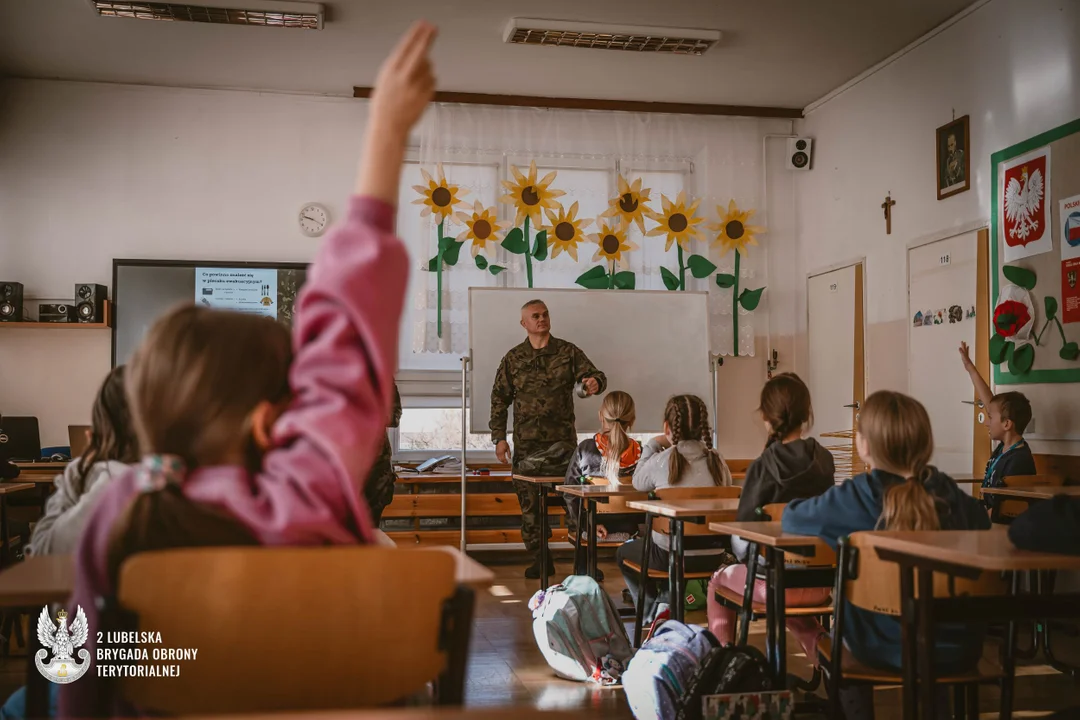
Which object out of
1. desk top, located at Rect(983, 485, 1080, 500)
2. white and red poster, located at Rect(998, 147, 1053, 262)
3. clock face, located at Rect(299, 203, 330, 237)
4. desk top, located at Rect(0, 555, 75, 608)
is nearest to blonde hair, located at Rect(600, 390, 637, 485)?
desk top, located at Rect(983, 485, 1080, 500)

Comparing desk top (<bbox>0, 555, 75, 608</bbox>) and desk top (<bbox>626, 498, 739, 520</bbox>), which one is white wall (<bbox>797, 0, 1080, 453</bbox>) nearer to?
desk top (<bbox>626, 498, 739, 520</bbox>)

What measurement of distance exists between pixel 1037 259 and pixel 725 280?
264 cm

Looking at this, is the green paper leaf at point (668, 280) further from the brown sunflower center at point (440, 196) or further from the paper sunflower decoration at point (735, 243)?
the brown sunflower center at point (440, 196)

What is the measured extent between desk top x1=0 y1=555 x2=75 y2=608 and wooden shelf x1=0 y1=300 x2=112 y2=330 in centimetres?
518

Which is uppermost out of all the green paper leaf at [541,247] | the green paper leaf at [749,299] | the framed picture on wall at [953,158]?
the framed picture on wall at [953,158]

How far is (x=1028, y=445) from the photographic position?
469 centimetres

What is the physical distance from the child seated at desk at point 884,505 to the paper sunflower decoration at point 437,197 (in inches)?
187

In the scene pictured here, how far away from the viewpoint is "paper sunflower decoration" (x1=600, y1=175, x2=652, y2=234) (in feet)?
23.0

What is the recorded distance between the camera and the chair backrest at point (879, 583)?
207 cm

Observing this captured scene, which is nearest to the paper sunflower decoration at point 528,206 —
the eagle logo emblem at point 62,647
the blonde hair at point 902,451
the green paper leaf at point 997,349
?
the green paper leaf at point 997,349

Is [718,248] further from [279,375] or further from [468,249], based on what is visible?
[279,375]

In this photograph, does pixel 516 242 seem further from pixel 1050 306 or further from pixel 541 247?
pixel 1050 306

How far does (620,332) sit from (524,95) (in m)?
1.92

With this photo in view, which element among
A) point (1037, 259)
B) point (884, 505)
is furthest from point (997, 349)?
point (884, 505)
